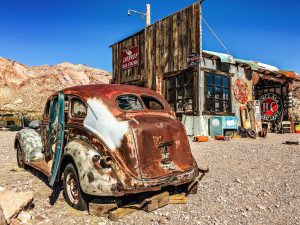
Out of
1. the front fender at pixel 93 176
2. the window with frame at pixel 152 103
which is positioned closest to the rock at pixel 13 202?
the front fender at pixel 93 176

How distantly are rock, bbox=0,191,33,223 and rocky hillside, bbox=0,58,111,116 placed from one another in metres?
41.7

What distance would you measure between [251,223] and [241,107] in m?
13.8

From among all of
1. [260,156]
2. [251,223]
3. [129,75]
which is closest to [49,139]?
[251,223]

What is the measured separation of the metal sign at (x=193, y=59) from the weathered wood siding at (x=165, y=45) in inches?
8.6

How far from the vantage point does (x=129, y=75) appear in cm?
2075

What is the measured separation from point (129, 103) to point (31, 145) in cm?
312

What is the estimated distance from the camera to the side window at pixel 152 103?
5.82m

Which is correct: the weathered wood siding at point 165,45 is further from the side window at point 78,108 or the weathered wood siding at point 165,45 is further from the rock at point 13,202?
the rock at point 13,202

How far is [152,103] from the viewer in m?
5.88

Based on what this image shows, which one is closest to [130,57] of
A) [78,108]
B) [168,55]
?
[168,55]

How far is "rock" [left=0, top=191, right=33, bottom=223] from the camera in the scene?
4062 mm

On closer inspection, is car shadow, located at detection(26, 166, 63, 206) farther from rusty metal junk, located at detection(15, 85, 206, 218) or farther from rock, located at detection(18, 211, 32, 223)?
rock, located at detection(18, 211, 32, 223)

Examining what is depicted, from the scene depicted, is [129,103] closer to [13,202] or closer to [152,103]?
[152,103]

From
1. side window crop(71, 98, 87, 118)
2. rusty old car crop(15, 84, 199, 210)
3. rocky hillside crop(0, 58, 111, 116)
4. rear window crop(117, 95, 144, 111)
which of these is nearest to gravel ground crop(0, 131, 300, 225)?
rusty old car crop(15, 84, 199, 210)
